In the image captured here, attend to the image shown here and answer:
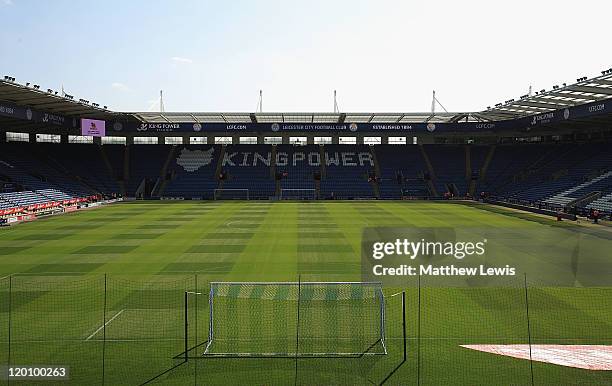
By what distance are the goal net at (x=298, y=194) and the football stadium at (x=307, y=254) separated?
0.82ft

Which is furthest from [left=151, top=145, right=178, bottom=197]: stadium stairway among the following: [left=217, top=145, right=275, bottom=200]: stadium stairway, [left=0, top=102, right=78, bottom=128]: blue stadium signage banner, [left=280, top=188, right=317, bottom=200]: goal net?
[left=280, top=188, right=317, bottom=200]: goal net

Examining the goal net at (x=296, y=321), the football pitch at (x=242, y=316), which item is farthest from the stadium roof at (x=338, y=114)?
the goal net at (x=296, y=321)

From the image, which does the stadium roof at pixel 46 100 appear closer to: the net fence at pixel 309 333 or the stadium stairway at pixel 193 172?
the stadium stairway at pixel 193 172

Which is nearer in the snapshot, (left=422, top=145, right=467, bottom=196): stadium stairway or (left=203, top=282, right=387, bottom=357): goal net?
(left=203, top=282, right=387, bottom=357): goal net

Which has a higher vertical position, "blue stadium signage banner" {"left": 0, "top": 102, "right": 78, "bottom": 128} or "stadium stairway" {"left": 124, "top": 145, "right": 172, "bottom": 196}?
"blue stadium signage banner" {"left": 0, "top": 102, "right": 78, "bottom": 128}

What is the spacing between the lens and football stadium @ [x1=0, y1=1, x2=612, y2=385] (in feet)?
36.9

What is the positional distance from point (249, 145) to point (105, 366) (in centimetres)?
5956

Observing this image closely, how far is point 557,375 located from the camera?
10211 millimetres

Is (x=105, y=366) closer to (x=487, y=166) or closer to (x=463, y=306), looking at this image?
(x=463, y=306)

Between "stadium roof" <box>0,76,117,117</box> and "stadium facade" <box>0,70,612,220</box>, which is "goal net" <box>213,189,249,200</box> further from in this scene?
"stadium roof" <box>0,76,117,117</box>

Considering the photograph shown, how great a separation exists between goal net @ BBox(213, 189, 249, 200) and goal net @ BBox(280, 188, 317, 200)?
198 inches

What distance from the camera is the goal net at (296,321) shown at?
1184 centimetres

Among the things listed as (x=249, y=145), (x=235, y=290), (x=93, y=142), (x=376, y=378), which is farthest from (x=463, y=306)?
(x=93, y=142)

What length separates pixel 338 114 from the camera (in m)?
55.6
